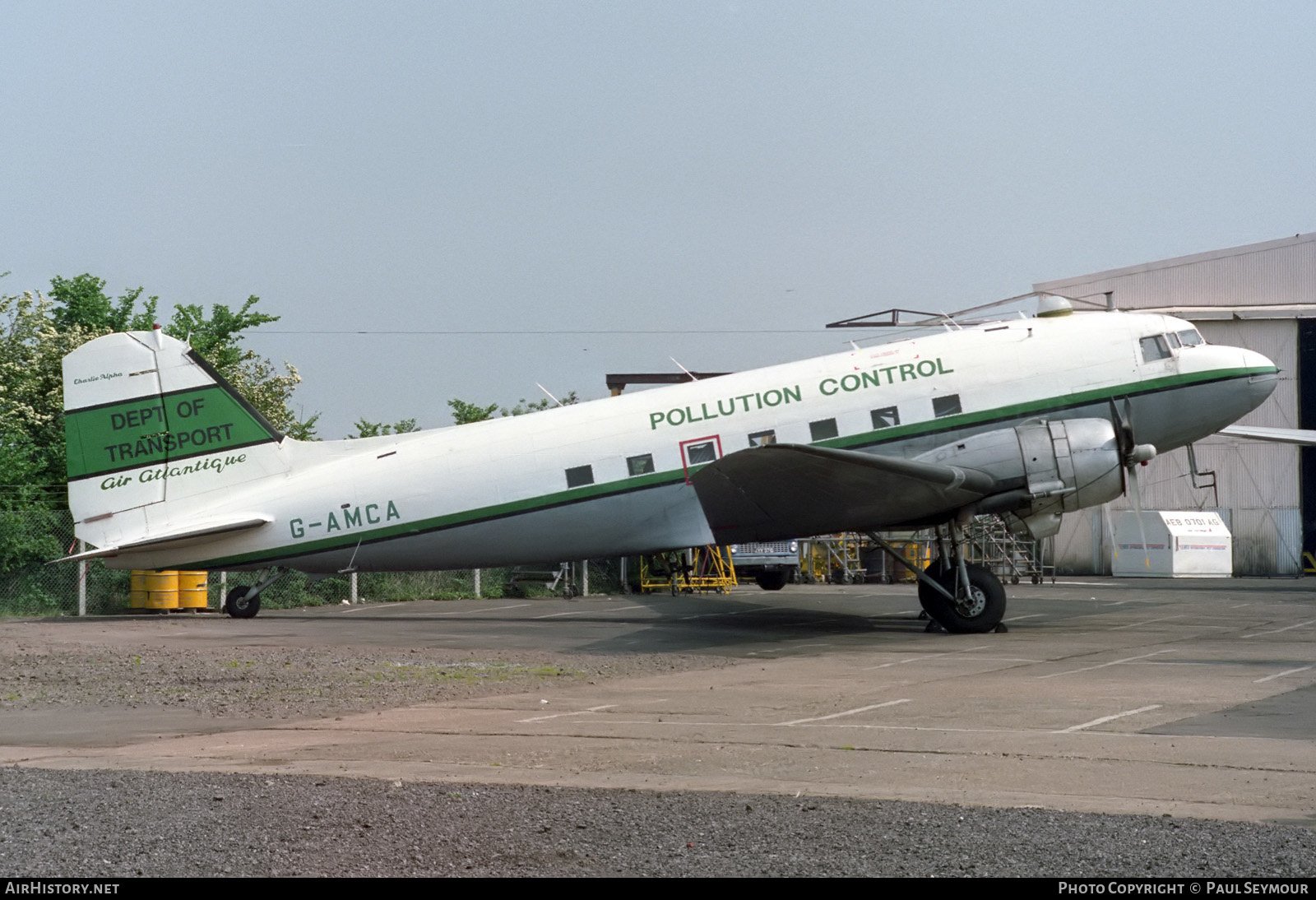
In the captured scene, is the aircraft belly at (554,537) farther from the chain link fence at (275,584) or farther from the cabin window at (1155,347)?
the cabin window at (1155,347)

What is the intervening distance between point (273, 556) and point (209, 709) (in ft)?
29.4

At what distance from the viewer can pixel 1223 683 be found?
36.1ft

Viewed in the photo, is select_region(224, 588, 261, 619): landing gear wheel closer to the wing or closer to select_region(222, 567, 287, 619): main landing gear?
select_region(222, 567, 287, 619): main landing gear

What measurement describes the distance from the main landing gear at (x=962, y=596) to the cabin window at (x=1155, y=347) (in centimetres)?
379

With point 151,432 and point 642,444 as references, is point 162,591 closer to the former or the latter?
point 151,432

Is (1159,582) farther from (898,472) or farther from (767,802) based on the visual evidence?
(767,802)

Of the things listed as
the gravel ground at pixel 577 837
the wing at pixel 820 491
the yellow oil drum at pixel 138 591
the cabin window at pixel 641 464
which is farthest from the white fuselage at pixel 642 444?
the gravel ground at pixel 577 837

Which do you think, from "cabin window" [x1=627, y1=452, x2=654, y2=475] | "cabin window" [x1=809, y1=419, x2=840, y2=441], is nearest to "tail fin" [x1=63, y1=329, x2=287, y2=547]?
"cabin window" [x1=627, y1=452, x2=654, y2=475]

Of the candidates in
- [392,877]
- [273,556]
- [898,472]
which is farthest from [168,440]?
[392,877]

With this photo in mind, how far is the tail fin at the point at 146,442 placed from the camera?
19234 millimetres

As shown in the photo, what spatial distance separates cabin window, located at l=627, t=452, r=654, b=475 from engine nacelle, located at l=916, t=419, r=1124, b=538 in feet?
13.9

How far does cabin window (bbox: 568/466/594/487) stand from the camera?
18203 mm

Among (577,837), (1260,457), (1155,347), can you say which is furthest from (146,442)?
(1260,457)
